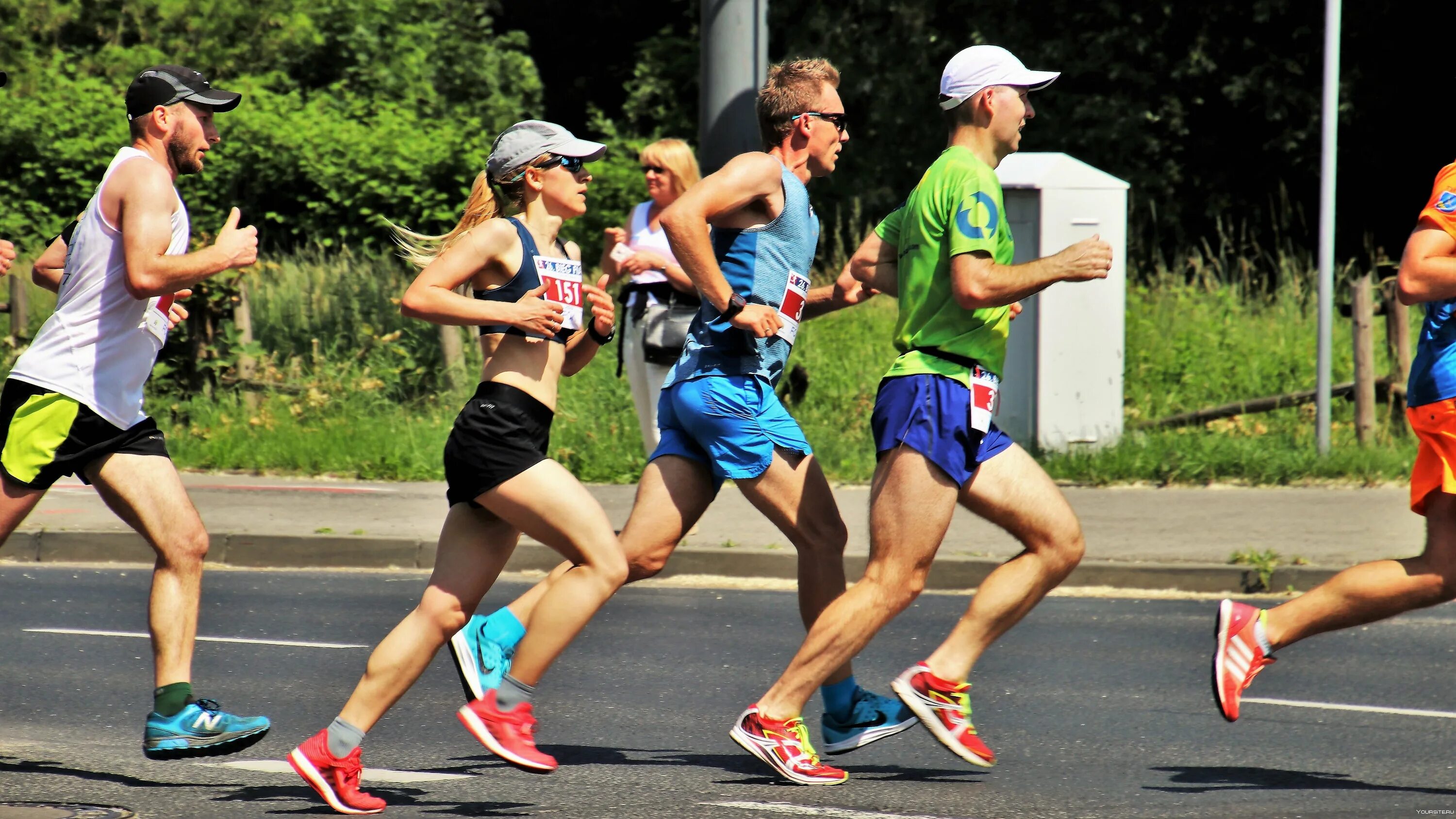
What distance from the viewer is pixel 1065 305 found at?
1127cm

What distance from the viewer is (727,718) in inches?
223

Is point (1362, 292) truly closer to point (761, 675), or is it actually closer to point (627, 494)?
point (627, 494)

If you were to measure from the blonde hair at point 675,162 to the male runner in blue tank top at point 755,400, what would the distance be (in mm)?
3238

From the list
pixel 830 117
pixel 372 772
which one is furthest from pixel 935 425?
pixel 372 772

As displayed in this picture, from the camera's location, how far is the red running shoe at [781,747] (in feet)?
15.2

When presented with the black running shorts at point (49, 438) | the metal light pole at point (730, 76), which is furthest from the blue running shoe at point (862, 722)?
the metal light pole at point (730, 76)

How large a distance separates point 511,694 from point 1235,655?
1.90 meters

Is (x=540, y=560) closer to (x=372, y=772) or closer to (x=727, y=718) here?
(x=727, y=718)

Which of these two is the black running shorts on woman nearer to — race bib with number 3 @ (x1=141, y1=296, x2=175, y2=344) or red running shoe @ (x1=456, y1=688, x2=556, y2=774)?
red running shoe @ (x1=456, y1=688, x2=556, y2=774)

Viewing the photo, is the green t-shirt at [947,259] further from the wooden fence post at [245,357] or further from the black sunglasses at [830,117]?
the wooden fence post at [245,357]

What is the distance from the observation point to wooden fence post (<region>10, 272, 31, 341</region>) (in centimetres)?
1395

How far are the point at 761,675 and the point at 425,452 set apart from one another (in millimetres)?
6286

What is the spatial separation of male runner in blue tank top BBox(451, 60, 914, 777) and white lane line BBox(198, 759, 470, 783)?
358mm

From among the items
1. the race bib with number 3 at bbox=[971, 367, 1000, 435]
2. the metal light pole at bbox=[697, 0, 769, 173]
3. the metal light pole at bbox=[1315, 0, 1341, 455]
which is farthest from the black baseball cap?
the metal light pole at bbox=[1315, 0, 1341, 455]
